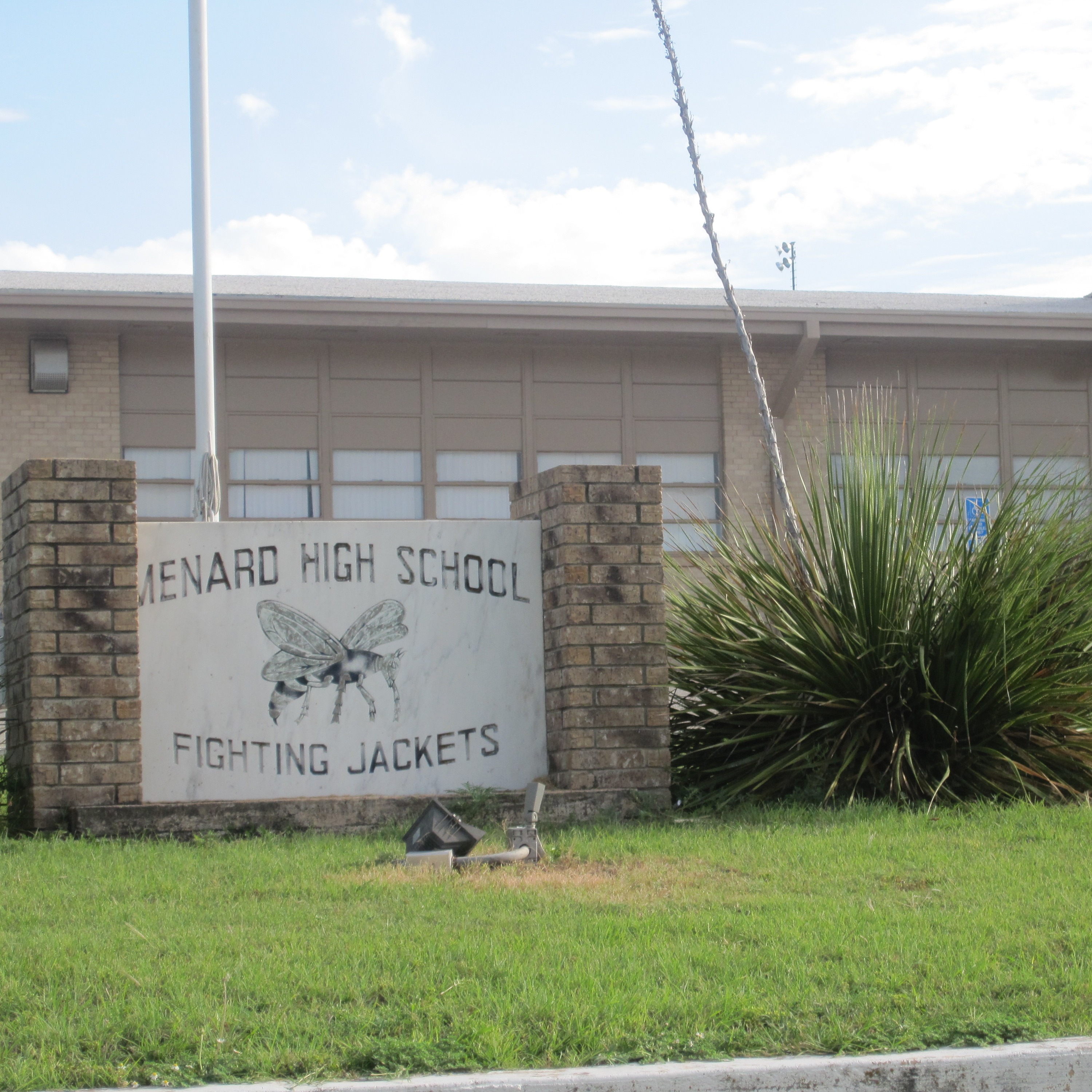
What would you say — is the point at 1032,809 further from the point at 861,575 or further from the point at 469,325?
the point at 469,325

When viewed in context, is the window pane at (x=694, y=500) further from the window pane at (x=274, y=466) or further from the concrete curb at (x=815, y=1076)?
the concrete curb at (x=815, y=1076)

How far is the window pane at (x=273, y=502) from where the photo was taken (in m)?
16.9

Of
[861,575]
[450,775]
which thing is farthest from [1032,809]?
[450,775]

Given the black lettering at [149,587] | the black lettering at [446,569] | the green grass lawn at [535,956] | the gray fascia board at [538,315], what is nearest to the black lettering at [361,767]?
the black lettering at [446,569]

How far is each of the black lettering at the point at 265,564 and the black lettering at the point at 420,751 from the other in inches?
48.6

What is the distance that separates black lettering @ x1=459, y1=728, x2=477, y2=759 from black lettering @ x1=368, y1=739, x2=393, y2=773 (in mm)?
462

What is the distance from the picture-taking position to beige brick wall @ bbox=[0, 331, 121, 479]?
53.8ft

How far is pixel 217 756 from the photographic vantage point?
7.88m

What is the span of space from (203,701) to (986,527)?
4.86 meters

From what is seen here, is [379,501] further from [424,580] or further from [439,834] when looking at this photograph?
[439,834]

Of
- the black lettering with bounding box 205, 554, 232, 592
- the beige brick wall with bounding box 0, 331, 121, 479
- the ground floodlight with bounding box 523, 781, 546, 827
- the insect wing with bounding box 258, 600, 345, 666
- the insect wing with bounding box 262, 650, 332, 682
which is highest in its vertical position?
the beige brick wall with bounding box 0, 331, 121, 479

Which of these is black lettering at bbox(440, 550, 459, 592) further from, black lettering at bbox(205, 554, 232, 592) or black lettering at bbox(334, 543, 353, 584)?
black lettering at bbox(205, 554, 232, 592)

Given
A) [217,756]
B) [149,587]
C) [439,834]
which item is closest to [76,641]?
[149,587]

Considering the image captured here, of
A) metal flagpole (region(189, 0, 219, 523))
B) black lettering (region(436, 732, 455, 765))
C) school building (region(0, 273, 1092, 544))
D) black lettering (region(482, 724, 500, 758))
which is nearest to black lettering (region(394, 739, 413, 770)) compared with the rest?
black lettering (region(436, 732, 455, 765))
